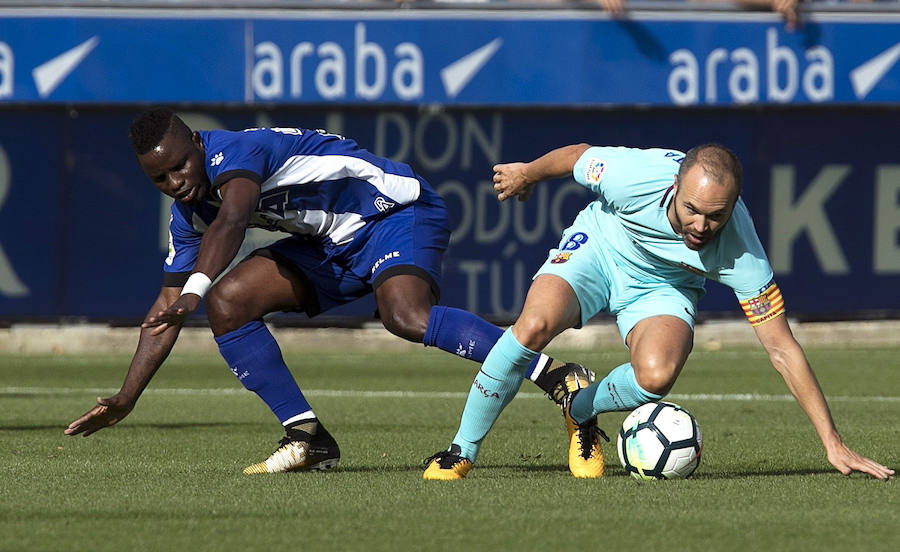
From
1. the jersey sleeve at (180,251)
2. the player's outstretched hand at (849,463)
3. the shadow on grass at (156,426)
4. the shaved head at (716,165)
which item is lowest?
the shadow on grass at (156,426)

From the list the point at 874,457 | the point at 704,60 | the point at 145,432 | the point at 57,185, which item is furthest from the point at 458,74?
the point at 874,457

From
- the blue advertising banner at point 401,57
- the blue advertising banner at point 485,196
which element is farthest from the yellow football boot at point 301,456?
the blue advertising banner at point 401,57

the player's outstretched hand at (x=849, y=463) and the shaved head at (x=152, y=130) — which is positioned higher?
the shaved head at (x=152, y=130)

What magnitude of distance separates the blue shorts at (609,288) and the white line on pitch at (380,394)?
3.80m

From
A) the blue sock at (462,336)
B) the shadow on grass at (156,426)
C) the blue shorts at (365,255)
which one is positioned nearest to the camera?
the blue sock at (462,336)

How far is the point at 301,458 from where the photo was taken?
276 inches

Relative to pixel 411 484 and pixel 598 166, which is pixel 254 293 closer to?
pixel 411 484

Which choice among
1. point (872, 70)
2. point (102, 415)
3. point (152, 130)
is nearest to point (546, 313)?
point (152, 130)

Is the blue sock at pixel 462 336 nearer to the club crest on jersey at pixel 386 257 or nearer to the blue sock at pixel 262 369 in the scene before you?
the club crest on jersey at pixel 386 257

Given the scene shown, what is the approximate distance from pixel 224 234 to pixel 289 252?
932 millimetres

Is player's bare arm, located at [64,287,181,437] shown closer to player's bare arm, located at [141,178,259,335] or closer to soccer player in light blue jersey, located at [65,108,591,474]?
soccer player in light blue jersey, located at [65,108,591,474]

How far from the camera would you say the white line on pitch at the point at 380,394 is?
10781 millimetres

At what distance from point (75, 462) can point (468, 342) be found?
1.93m

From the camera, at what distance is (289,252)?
745cm
